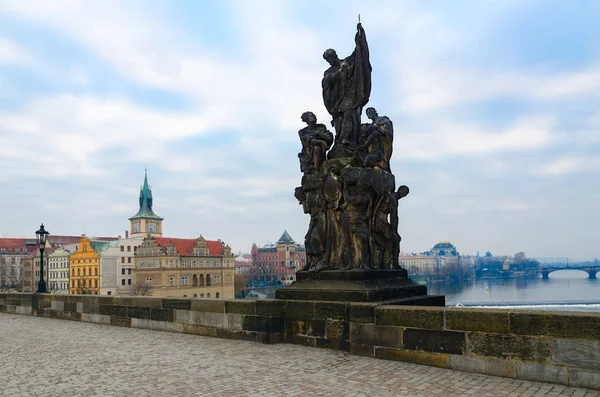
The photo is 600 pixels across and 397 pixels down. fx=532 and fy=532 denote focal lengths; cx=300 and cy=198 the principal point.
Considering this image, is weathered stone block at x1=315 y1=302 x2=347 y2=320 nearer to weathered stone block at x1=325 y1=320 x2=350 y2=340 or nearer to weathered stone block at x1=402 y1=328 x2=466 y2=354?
weathered stone block at x1=325 y1=320 x2=350 y2=340

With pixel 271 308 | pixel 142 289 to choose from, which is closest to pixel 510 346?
pixel 271 308

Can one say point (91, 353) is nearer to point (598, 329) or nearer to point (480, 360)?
point (480, 360)

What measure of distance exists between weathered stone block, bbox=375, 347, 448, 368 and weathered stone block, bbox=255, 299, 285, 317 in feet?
6.13

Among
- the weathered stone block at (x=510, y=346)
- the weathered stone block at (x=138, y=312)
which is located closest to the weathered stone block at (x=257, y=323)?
the weathered stone block at (x=138, y=312)

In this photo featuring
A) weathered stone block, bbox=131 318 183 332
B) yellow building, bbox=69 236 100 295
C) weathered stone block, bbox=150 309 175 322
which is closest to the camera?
weathered stone block, bbox=131 318 183 332

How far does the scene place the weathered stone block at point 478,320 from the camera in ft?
19.3

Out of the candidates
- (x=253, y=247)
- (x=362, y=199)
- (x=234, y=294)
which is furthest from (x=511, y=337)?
(x=253, y=247)

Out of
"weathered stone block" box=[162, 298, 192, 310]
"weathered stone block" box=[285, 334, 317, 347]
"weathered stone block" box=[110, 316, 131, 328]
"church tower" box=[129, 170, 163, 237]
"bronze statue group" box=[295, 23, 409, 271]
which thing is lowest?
"weathered stone block" box=[110, 316, 131, 328]

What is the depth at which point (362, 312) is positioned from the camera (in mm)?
7090

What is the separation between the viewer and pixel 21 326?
12.0 meters

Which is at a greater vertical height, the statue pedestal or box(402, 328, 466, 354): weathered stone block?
the statue pedestal

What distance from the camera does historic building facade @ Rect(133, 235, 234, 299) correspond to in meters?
87.8

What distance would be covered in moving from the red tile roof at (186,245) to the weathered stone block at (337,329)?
280ft

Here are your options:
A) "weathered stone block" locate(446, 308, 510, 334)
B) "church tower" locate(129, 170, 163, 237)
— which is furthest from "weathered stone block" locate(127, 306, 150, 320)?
"church tower" locate(129, 170, 163, 237)
